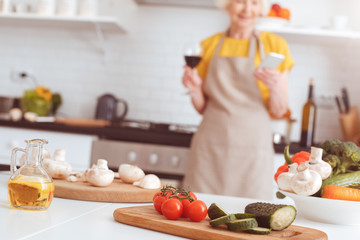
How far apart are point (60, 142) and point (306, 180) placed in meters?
1.99

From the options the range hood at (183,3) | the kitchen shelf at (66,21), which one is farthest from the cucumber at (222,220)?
the range hood at (183,3)

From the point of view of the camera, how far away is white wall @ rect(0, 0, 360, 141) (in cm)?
331

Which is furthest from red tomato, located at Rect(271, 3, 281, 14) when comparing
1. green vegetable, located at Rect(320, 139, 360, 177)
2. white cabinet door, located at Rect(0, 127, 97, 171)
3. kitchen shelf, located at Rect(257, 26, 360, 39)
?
green vegetable, located at Rect(320, 139, 360, 177)

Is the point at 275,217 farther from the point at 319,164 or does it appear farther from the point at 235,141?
the point at 235,141

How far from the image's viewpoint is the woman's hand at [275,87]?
2.27m

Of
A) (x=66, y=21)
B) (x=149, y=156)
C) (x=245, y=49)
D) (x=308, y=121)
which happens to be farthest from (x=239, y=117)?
(x=66, y=21)

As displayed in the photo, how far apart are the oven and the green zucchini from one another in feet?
5.28

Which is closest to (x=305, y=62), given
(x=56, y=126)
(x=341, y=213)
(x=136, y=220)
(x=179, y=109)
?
(x=179, y=109)

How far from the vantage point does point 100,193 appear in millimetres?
1188

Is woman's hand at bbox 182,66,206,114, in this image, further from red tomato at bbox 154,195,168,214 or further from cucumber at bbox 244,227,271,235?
cucumber at bbox 244,227,271,235

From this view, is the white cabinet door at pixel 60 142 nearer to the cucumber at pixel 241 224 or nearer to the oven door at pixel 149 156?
the oven door at pixel 149 156

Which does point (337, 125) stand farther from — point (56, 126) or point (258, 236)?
point (258, 236)

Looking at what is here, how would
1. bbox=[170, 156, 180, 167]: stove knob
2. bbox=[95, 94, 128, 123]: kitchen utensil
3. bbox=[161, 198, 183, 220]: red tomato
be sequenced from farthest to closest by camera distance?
bbox=[95, 94, 128, 123]: kitchen utensil, bbox=[170, 156, 180, 167]: stove knob, bbox=[161, 198, 183, 220]: red tomato

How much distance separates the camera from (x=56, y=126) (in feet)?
9.29
